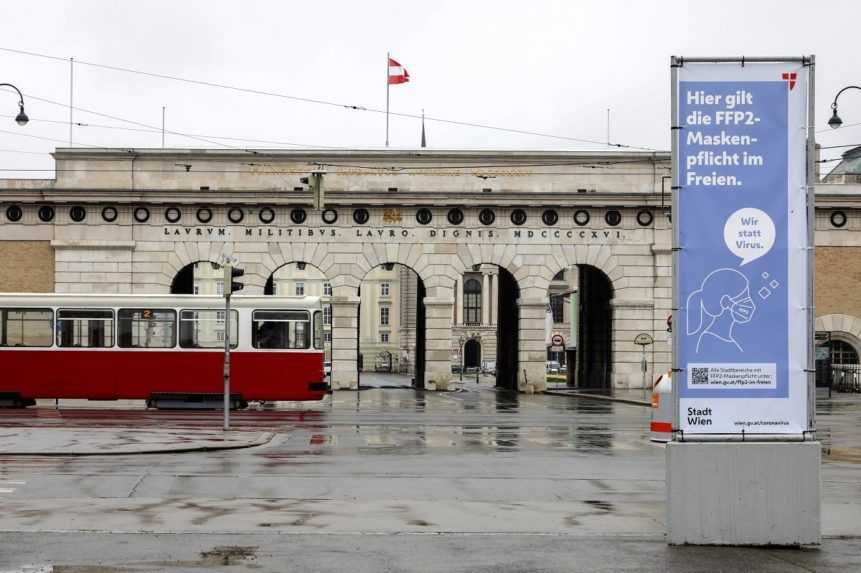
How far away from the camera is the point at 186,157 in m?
54.8

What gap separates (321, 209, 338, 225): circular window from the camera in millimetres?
55594

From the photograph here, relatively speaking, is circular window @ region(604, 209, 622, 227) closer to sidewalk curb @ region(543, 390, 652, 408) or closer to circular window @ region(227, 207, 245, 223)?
sidewalk curb @ region(543, 390, 652, 408)

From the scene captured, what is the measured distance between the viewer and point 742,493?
38.8ft

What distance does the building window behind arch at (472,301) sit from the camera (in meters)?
133

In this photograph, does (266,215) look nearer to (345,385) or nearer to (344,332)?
(344,332)

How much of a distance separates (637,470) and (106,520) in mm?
9319

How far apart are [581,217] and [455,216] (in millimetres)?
5398

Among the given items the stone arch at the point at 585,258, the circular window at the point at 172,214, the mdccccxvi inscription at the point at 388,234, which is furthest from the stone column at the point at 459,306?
the circular window at the point at 172,214

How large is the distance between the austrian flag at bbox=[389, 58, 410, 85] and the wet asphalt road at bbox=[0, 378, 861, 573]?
30.0 metres

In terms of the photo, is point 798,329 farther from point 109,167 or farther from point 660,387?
point 109,167

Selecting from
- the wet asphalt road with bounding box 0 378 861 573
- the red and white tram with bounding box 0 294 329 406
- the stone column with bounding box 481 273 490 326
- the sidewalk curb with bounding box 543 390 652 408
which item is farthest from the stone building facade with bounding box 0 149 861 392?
the stone column with bounding box 481 273 490 326

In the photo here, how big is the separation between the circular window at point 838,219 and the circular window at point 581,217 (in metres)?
10.7

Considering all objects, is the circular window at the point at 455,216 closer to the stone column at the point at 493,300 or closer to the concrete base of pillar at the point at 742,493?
the concrete base of pillar at the point at 742,493

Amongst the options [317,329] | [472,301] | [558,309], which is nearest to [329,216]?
[317,329]
